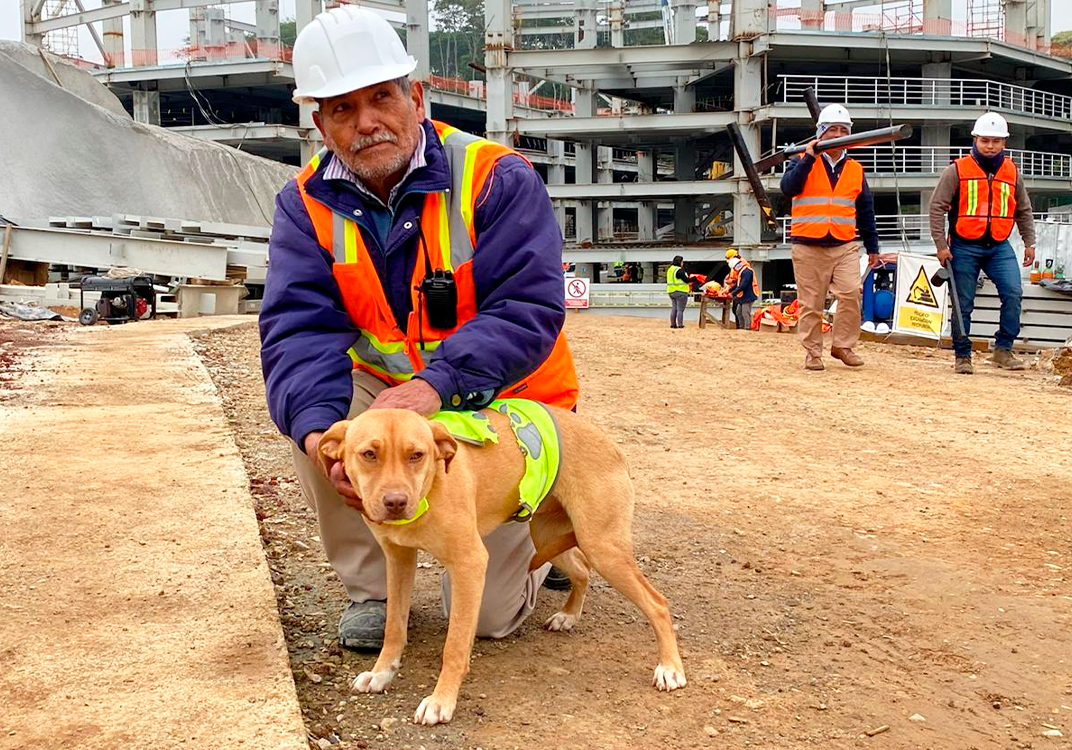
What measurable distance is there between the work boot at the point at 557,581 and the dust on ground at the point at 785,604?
95 millimetres

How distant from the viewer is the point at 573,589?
3607 millimetres

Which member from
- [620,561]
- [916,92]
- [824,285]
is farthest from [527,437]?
[916,92]

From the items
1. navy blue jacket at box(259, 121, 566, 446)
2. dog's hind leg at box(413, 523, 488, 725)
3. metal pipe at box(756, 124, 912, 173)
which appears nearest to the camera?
dog's hind leg at box(413, 523, 488, 725)

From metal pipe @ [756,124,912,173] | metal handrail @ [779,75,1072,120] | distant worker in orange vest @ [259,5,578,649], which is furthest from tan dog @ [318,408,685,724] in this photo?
metal handrail @ [779,75,1072,120]

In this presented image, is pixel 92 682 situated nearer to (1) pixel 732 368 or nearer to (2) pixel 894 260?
(1) pixel 732 368

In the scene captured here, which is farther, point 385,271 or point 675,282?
point 675,282

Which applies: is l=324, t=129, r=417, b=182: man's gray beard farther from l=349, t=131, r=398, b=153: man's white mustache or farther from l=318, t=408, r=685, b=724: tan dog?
l=318, t=408, r=685, b=724: tan dog

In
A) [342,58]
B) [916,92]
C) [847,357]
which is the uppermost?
[916,92]

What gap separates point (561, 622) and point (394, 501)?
113cm

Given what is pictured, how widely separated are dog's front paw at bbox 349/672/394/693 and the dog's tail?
0.60 meters

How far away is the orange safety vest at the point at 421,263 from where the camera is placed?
339 centimetres

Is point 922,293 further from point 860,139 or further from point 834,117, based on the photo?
point 860,139

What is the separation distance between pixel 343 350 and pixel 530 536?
812mm

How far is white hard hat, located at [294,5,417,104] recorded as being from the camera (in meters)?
3.31
